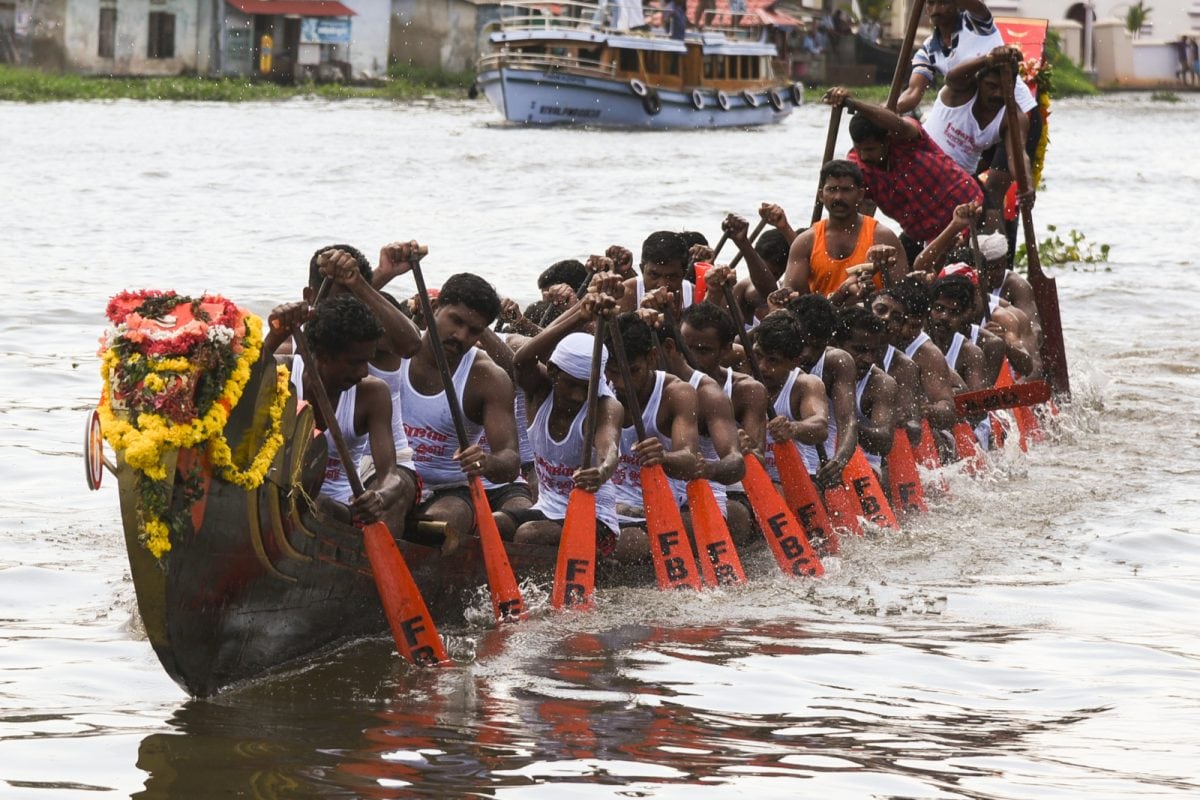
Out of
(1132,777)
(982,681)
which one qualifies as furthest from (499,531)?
(1132,777)

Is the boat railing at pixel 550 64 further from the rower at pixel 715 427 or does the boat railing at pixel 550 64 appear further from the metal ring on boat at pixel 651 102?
the rower at pixel 715 427

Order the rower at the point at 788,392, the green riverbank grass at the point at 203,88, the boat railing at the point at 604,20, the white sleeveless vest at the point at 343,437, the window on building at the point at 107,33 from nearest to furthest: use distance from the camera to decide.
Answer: the white sleeveless vest at the point at 343,437 → the rower at the point at 788,392 → the green riverbank grass at the point at 203,88 → the boat railing at the point at 604,20 → the window on building at the point at 107,33

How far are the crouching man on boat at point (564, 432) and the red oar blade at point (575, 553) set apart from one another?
0.10 m

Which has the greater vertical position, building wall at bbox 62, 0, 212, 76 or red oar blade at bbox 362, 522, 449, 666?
building wall at bbox 62, 0, 212, 76

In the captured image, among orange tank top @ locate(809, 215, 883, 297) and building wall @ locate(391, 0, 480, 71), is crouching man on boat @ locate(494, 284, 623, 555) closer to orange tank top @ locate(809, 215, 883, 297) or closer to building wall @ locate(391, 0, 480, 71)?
orange tank top @ locate(809, 215, 883, 297)

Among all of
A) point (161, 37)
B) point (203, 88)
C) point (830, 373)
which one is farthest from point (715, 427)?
point (161, 37)

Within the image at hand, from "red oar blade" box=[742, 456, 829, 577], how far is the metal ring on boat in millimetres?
29179

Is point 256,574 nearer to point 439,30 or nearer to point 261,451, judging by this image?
point 261,451

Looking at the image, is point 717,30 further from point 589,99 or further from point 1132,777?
point 1132,777

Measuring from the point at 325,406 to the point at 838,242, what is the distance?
14.2 ft

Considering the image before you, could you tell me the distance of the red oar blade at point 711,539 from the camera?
22.9 ft

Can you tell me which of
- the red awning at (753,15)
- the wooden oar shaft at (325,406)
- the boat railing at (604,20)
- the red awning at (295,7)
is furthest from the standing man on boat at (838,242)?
the red awning at (295,7)

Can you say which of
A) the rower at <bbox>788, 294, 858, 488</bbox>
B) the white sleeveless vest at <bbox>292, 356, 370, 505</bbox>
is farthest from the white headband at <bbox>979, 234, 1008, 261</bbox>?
A: the white sleeveless vest at <bbox>292, 356, 370, 505</bbox>

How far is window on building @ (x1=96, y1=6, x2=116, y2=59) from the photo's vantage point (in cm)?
4072
